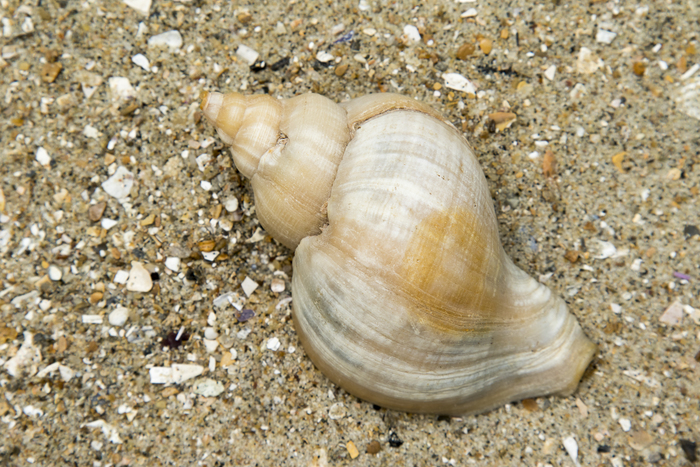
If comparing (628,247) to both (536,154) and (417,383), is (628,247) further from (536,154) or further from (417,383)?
(417,383)

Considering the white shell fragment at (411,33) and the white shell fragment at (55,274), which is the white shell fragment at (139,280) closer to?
the white shell fragment at (55,274)

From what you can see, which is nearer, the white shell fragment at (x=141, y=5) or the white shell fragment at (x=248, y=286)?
the white shell fragment at (x=248, y=286)

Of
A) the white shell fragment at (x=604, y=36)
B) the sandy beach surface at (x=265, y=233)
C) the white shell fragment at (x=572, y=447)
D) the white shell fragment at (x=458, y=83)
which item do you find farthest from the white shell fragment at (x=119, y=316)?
the white shell fragment at (x=604, y=36)

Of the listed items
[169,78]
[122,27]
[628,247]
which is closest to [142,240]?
[169,78]

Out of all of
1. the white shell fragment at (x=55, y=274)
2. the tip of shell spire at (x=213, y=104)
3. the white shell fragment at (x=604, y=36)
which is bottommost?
the white shell fragment at (x=55, y=274)

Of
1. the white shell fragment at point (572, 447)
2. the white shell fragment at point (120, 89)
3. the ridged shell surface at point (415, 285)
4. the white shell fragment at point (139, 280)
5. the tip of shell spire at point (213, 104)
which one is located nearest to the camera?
the ridged shell surface at point (415, 285)

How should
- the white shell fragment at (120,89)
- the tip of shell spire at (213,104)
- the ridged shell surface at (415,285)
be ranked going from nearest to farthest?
the ridged shell surface at (415,285) < the tip of shell spire at (213,104) < the white shell fragment at (120,89)

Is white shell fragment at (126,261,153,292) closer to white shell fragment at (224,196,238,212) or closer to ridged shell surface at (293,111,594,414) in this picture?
white shell fragment at (224,196,238,212)

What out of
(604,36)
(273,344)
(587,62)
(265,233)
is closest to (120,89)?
(265,233)
